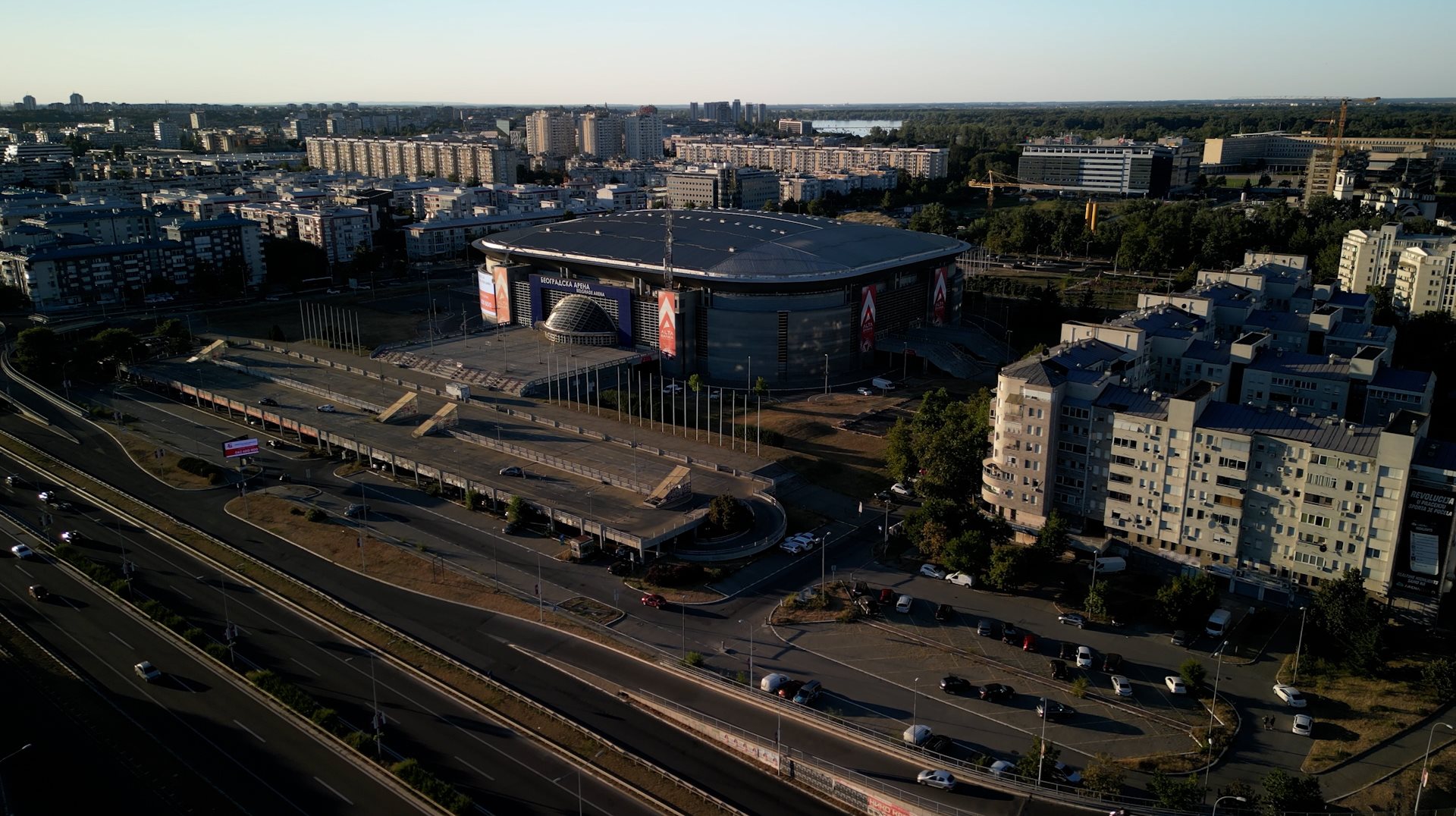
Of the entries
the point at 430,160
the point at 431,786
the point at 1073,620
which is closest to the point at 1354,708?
the point at 1073,620

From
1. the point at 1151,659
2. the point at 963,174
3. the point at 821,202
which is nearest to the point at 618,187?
the point at 821,202

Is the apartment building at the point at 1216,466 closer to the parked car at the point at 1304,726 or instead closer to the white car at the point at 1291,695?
the white car at the point at 1291,695

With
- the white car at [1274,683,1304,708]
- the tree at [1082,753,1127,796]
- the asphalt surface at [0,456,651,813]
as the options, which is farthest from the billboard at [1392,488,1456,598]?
the asphalt surface at [0,456,651,813]

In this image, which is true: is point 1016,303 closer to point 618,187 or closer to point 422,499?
point 422,499

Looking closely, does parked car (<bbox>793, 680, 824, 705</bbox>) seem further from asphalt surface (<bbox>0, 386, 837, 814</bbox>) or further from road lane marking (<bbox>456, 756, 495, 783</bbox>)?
road lane marking (<bbox>456, 756, 495, 783</bbox>)

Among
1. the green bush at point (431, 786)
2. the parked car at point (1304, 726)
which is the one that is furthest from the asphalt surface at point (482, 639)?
the parked car at point (1304, 726)
